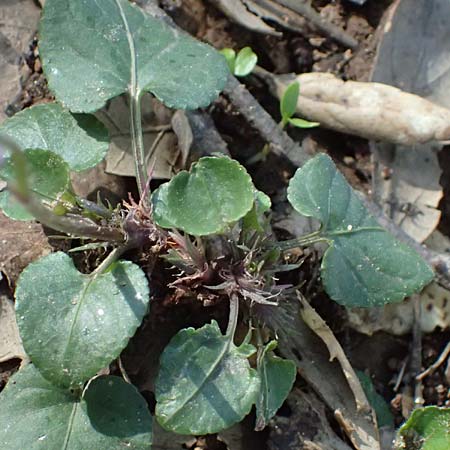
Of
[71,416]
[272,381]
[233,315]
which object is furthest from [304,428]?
[71,416]

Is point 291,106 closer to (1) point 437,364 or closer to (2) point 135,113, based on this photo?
(2) point 135,113

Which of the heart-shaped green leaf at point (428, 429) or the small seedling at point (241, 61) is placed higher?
the small seedling at point (241, 61)

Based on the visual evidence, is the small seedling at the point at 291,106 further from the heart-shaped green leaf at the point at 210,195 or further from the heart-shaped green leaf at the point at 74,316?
Answer: the heart-shaped green leaf at the point at 74,316

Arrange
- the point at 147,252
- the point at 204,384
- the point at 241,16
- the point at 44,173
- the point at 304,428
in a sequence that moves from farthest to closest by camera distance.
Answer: the point at 241,16, the point at 304,428, the point at 147,252, the point at 44,173, the point at 204,384

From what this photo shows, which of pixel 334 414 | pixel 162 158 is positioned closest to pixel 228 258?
pixel 162 158

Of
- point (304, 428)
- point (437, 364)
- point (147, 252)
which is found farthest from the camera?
point (437, 364)

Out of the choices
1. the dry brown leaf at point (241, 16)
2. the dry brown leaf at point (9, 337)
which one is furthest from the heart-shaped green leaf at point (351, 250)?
the dry brown leaf at point (9, 337)

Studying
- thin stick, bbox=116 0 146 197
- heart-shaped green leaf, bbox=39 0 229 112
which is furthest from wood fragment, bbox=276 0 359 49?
thin stick, bbox=116 0 146 197

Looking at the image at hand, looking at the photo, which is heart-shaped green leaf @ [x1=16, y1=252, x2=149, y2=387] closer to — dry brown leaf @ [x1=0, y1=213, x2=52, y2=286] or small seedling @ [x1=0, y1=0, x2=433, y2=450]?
small seedling @ [x1=0, y1=0, x2=433, y2=450]

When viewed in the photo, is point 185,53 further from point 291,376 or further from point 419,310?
point 419,310
